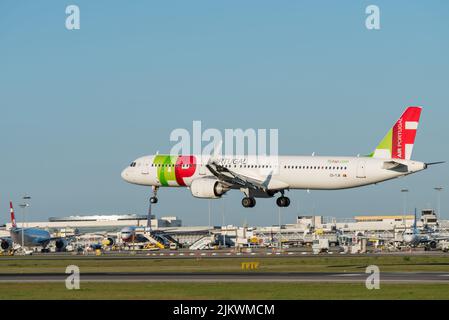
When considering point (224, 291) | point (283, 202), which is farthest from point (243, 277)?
point (283, 202)

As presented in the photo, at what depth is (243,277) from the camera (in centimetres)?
5600

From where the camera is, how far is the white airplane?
3733 inches

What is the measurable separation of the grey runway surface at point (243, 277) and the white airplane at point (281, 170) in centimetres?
3623

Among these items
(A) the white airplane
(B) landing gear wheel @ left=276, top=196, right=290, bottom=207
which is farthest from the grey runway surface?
(B) landing gear wheel @ left=276, top=196, right=290, bottom=207

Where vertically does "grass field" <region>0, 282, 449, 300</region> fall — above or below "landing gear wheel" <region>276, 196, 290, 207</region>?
below

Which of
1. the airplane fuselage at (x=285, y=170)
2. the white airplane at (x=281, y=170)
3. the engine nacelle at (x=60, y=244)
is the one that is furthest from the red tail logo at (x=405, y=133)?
the engine nacelle at (x=60, y=244)

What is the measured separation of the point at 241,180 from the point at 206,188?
382 centimetres

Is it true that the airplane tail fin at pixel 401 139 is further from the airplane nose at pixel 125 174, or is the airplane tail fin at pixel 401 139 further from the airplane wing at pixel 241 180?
the airplane nose at pixel 125 174

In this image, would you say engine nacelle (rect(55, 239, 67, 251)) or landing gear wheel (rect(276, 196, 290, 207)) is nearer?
landing gear wheel (rect(276, 196, 290, 207))

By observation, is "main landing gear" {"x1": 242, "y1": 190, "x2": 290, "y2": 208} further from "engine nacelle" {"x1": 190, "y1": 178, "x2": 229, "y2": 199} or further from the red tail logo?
the red tail logo

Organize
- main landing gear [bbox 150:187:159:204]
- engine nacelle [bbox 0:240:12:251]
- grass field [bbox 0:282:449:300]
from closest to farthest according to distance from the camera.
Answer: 1. grass field [bbox 0:282:449:300]
2. main landing gear [bbox 150:187:159:204]
3. engine nacelle [bbox 0:240:12:251]

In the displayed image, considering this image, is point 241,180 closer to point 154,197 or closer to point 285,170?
point 285,170
